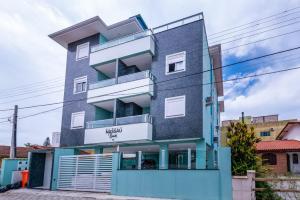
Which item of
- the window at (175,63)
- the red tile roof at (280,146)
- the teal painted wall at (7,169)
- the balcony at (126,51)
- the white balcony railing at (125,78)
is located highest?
the balcony at (126,51)

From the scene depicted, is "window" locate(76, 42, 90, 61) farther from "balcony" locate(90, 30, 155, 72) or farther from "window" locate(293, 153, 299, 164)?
"window" locate(293, 153, 299, 164)

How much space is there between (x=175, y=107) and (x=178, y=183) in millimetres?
5996

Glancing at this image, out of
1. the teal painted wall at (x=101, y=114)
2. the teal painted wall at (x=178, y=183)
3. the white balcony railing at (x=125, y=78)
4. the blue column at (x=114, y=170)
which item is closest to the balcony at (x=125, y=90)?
the white balcony railing at (x=125, y=78)

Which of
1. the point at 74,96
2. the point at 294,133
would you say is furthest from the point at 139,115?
the point at 294,133

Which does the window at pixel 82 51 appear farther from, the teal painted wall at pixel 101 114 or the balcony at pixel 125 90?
the teal painted wall at pixel 101 114

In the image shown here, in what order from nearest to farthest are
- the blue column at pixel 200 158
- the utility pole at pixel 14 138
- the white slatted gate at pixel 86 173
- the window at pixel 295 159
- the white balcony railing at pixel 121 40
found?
the blue column at pixel 200 158 → the white slatted gate at pixel 86 173 → the white balcony railing at pixel 121 40 → the utility pole at pixel 14 138 → the window at pixel 295 159

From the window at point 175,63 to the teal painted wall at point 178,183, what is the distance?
7.33 m

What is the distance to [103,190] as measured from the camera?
1611 cm

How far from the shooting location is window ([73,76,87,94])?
23.4 metres

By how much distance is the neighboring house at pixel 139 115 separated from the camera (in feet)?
47.3

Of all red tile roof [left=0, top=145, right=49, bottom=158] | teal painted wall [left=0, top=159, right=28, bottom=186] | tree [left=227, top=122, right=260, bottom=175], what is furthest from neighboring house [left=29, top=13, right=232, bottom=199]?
red tile roof [left=0, top=145, right=49, bottom=158]

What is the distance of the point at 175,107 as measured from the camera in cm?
1839

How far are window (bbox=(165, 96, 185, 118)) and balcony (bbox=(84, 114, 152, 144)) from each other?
1.43 m

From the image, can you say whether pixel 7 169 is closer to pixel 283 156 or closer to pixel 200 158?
pixel 200 158
